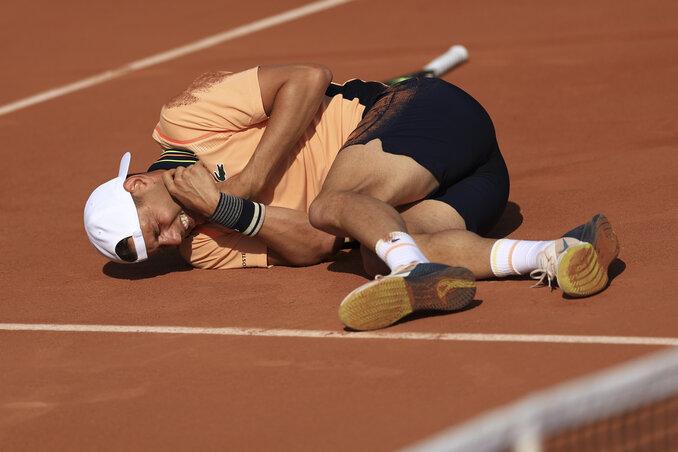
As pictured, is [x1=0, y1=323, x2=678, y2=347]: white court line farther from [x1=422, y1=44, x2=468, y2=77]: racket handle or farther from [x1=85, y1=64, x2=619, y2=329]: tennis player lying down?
[x1=422, y1=44, x2=468, y2=77]: racket handle

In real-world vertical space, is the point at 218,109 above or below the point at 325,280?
above

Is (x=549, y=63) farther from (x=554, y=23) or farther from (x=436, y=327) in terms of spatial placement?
(x=436, y=327)

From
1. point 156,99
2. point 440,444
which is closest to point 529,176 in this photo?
point 156,99

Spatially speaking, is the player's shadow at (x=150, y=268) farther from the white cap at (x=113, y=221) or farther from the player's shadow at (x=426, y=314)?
the player's shadow at (x=426, y=314)

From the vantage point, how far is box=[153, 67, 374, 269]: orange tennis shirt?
619 centimetres

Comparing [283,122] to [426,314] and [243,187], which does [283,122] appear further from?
[426,314]

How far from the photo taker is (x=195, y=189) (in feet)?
19.5

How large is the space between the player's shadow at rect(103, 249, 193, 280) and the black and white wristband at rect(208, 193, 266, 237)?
81cm

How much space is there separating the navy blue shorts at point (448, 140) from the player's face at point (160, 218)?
1032mm

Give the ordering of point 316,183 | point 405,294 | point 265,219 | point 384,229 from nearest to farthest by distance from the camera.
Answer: point 405,294 → point 384,229 → point 265,219 → point 316,183

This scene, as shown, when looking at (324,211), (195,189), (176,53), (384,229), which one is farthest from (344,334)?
(176,53)

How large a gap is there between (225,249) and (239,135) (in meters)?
0.68

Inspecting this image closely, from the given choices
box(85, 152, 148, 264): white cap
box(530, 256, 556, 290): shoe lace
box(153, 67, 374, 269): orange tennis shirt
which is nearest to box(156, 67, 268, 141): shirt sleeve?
box(153, 67, 374, 269): orange tennis shirt

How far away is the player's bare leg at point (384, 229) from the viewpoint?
5.02 m
